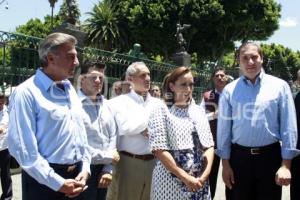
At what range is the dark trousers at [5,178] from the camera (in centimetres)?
657

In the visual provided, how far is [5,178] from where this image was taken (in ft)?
21.8

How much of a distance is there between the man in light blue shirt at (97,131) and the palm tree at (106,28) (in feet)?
112

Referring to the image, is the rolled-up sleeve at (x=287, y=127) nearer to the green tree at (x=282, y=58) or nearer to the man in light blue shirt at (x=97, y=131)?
the man in light blue shirt at (x=97, y=131)

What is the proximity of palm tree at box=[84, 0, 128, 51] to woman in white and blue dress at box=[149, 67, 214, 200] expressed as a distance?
34643 mm

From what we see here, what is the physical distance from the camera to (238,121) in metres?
4.33

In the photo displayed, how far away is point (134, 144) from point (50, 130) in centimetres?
170

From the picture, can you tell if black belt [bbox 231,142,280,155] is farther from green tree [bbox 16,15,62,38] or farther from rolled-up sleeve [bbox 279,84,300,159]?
green tree [bbox 16,15,62,38]

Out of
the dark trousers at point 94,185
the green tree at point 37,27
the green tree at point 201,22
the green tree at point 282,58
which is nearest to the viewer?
the dark trousers at point 94,185

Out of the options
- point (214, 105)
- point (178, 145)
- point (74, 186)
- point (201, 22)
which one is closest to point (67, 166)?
point (74, 186)

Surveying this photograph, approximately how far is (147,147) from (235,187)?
3.37ft

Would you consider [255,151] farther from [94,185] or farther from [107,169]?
[94,185]

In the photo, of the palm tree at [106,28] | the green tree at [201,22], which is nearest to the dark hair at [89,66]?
the green tree at [201,22]

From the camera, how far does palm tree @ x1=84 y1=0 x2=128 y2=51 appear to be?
38.8 m

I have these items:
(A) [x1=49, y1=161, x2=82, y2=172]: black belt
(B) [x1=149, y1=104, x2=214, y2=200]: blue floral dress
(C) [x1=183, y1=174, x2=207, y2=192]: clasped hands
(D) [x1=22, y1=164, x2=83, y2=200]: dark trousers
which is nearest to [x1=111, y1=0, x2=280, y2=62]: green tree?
(B) [x1=149, y1=104, x2=214, y2=200]: blue floral dress
